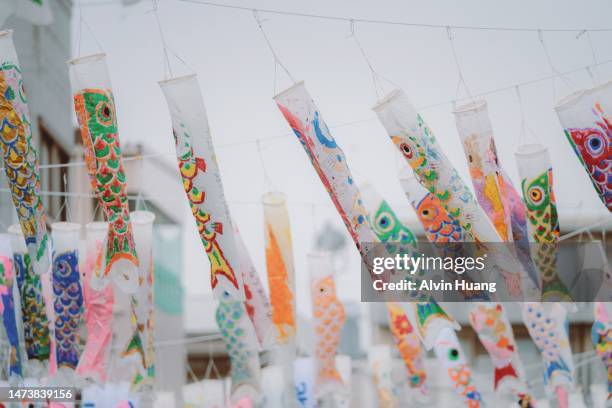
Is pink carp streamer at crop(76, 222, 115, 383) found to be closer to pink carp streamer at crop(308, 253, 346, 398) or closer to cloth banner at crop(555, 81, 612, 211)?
pink carp streamer at crop(308, 253, 346, 398)

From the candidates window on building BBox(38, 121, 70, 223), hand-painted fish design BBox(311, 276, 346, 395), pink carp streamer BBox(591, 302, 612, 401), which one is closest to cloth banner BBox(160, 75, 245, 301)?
hand-painted fish design BBox(311, 276, 346, 395)

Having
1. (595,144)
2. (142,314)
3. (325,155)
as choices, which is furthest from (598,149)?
(142,314)

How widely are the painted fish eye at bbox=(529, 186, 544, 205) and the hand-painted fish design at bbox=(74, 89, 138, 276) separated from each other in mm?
1612

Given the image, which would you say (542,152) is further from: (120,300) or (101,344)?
(120,300)

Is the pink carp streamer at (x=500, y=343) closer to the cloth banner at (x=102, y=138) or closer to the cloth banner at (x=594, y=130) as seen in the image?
the cloth banner at (x=594, y=130)

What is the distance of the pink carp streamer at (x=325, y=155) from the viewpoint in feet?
12.1

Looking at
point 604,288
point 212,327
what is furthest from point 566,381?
point 212,327

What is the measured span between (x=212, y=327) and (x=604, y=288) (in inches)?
216

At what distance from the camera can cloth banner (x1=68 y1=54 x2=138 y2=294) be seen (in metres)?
3.50

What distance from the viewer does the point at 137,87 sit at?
202 inches

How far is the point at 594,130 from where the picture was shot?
347 cm

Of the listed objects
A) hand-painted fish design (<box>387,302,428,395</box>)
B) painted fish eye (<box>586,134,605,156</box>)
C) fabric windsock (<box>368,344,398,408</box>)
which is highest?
painted fish eye (<box>586,134,605,156</box>)

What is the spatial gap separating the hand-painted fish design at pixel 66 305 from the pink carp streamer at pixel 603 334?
2.51 meters

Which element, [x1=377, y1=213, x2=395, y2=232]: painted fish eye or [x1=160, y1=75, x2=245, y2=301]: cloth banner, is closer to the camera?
[x1=160, y1=75, x2=245, y2=301]: cloth banner
